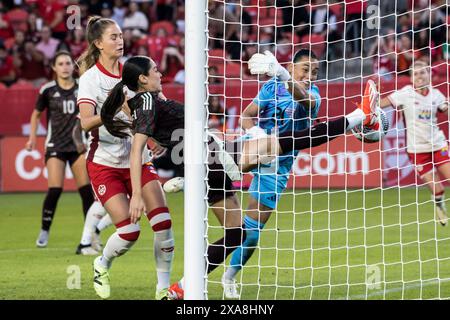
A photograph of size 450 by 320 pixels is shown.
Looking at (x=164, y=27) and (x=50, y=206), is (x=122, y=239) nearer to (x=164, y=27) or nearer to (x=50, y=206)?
(x=50, y=206)

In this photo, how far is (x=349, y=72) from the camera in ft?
54.6

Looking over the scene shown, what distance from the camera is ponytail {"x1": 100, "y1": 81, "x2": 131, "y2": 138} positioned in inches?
294

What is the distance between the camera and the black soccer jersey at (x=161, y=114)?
7320 millimetres

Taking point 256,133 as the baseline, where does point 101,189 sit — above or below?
below

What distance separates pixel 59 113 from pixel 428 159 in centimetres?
458

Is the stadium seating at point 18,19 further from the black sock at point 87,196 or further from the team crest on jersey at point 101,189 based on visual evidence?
the team crest on jersey at point 101,189

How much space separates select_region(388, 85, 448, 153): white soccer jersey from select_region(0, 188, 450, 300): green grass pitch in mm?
1015

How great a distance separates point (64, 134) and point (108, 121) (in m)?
4.04

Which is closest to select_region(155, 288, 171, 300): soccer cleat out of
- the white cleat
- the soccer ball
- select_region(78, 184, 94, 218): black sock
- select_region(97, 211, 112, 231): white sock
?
the white cleat

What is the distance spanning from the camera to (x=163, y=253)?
7762 mm

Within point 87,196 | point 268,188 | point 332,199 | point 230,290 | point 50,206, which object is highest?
point 268,188

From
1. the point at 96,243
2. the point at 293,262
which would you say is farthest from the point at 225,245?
the point at 96,243
